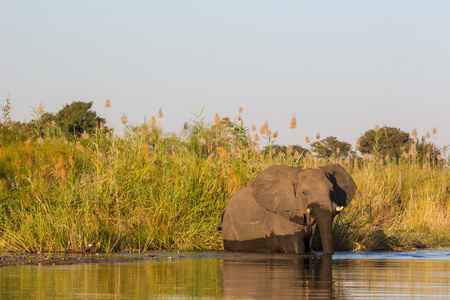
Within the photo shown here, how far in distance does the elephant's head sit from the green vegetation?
1.14 m

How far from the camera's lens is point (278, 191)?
13422 millimetres

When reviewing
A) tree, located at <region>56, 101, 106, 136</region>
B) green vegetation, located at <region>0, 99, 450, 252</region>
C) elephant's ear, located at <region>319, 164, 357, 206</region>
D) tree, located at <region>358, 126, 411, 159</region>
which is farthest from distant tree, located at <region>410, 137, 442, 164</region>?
tree, located at <region>56, 101, 106, 136</region>

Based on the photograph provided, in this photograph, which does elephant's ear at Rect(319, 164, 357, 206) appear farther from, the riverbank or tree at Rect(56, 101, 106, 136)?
tree at Rect(56, 101, 106, 136)

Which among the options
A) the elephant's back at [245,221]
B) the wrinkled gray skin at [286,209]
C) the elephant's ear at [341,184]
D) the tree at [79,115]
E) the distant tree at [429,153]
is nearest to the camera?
the wrinkled gray skin at [286,209]

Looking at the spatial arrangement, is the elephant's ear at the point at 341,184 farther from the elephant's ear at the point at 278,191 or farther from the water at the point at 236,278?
the water at the point at 236,278

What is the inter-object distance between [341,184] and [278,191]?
1.21 meters

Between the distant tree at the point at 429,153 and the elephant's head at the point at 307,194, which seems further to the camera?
the distant tree at the point at 429,153

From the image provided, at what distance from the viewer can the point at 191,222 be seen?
47.6 feet

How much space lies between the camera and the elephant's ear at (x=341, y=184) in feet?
44.3

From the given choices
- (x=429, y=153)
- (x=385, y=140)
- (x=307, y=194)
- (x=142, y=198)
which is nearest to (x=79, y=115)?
(x=385, y=140)

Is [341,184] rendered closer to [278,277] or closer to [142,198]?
[142,198]

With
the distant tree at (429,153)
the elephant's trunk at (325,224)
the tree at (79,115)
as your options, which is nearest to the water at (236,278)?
the elephant's trunk at (325,224)

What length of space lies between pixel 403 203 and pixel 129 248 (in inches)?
305

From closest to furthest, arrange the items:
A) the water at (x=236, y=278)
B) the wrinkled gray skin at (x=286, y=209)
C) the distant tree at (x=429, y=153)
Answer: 1. the water at (x=236, y=278)
2. the wrinkled gray skin at (x=286, y=209)
3. the distant tree at (x=429, y=153)
